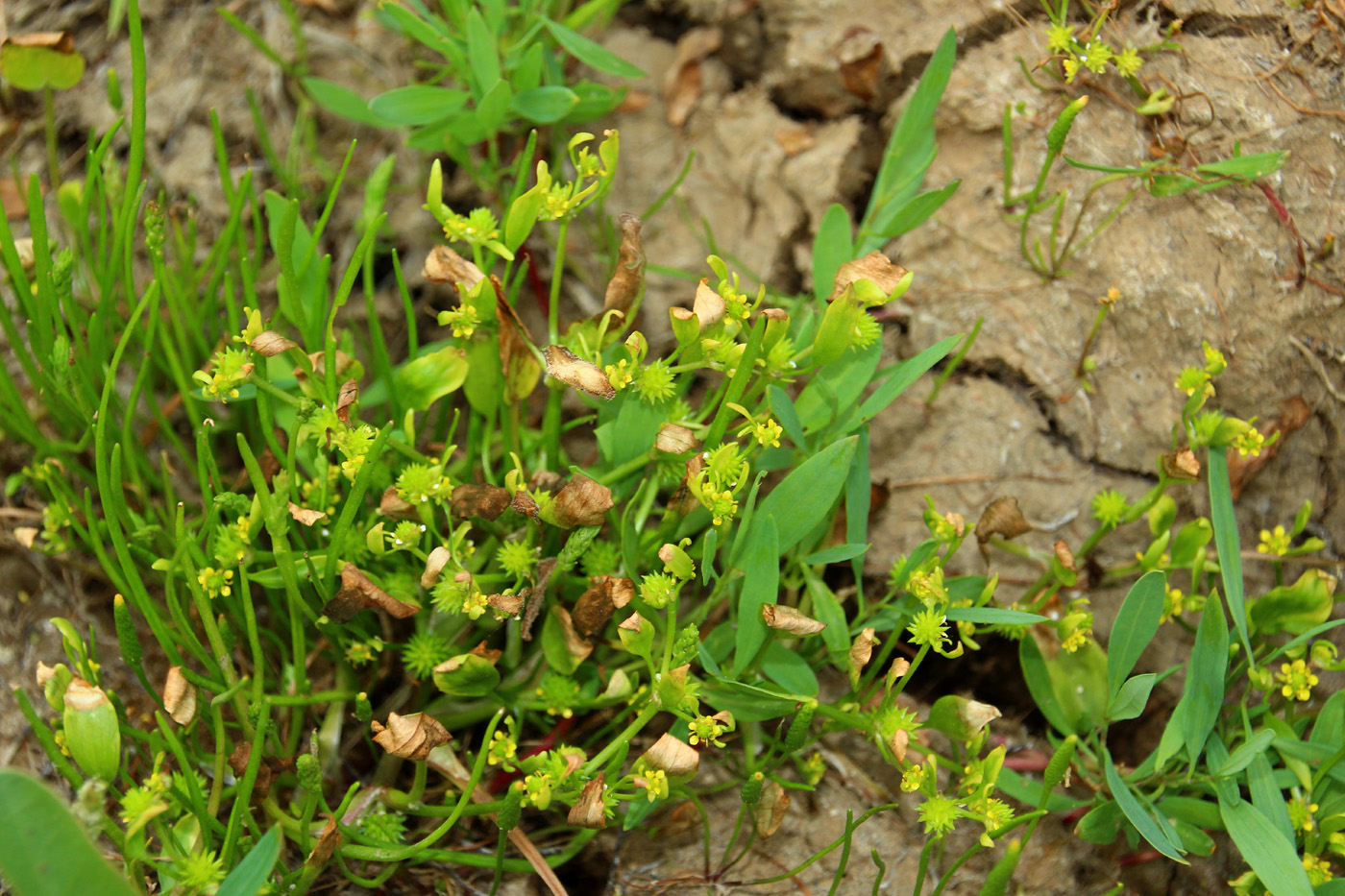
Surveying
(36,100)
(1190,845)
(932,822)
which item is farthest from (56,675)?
(1190,845)

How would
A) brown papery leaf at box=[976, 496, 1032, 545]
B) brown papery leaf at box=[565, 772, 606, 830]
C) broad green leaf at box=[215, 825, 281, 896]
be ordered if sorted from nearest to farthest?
broad green leaf at box=[215, 825, 281, 896] → brown papery leaf at box=[565, 772, 606, 830] → brown papery leaf at box=[976, 496, 1032, 545]

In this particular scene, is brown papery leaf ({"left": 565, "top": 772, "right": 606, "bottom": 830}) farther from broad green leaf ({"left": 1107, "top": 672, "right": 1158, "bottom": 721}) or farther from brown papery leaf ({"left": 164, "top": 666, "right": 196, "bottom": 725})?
broad green leaf ({"left": 1107, "top": 672, "right": 1158, "bottom": 721})

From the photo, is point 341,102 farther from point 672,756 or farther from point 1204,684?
point 1204,684

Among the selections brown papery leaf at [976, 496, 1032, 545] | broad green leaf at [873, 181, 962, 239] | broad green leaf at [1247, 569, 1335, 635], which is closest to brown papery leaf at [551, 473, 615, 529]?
brown papery leaf at [976, 496, 1032, 545]

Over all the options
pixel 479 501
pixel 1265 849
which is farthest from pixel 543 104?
pixel 1265 849

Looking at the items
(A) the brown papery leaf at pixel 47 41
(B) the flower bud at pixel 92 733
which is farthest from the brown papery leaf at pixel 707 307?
(A) the brown papery leaf at pixel 47 41

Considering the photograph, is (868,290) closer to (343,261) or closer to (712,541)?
(712,541)
